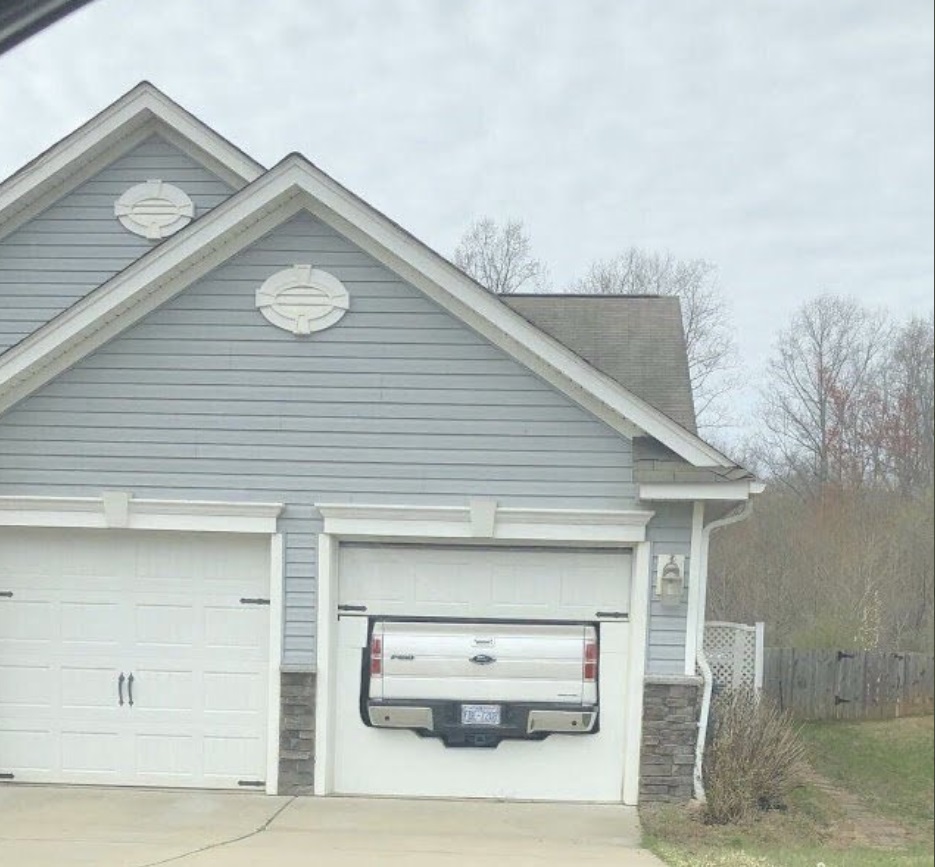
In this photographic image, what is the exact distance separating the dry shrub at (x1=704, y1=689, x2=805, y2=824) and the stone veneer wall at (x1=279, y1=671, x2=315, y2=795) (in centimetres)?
311

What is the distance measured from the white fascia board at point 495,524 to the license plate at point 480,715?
4.44 feet

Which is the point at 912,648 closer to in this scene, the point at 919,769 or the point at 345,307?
the point at 919,769

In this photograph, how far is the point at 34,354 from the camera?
6.86 meters

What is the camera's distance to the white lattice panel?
7547 millimetres

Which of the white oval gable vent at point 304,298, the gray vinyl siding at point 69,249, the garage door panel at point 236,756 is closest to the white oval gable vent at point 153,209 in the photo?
the gray vinyl siding at point 69,249

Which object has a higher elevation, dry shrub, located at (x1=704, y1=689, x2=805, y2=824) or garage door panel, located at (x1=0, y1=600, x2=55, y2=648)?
garage door panel, located at (x1=0, y1=600, x2=55, y2=648)

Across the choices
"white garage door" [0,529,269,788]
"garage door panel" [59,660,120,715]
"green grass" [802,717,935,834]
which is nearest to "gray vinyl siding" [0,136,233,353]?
"white garage door" [0,529,269,788]

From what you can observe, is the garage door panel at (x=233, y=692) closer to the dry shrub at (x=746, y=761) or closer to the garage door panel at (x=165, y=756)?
the garage door panel at (x=165, y=756)

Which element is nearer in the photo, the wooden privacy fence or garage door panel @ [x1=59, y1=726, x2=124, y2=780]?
garage door panel @ [x1=59, y1=726, x2=124, y2=780]

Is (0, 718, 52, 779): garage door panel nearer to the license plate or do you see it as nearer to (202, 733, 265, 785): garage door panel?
(202, 733, 265, 785): garage door panel

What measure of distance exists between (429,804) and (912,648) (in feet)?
16.1

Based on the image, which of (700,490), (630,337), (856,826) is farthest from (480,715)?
(630,337)

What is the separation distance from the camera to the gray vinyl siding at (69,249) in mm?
8555

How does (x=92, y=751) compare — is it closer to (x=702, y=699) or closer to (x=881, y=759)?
(x=702, y=699)
